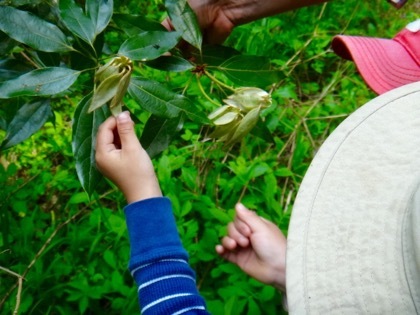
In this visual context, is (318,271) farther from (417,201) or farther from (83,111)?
(83,111)

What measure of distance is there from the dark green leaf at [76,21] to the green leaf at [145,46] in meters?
0.05

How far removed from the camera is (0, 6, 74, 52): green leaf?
725 mm

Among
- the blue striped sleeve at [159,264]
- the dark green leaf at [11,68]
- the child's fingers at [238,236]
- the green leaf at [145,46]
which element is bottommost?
the child's fingers at [238,236]

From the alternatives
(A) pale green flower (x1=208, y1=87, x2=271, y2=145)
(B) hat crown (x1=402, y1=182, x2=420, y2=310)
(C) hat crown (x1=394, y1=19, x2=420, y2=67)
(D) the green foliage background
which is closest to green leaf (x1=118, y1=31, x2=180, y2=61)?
(A) pale green flower (x1=208, y1=87, x2=271, y2=145)

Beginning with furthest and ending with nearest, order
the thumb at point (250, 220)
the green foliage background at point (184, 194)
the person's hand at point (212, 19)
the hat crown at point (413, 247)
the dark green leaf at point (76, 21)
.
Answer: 1. the green foliage background at point (184, 194)
2. the thumb at point (250, 220)
3. the person's hand at point (212, 19)
4. the dark green leaf at point (76, 21)
5. the hat crown at point (413, 247)

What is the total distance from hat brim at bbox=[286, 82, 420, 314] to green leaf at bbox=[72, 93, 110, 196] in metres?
0.33

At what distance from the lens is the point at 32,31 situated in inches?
29.2

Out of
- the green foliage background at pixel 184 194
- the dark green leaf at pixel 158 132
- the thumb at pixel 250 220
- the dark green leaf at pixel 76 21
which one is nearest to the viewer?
the dark green leaf at pixel 76 21

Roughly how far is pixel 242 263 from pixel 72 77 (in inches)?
25.1

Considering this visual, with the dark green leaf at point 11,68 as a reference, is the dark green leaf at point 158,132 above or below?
below

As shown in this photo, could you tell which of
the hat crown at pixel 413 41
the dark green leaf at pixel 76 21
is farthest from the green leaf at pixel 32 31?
the hat crown at pixel 413 41

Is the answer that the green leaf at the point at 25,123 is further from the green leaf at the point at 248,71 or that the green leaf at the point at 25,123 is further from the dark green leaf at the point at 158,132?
the green leaf at the point at 248,71

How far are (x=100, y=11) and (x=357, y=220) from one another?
512 mm

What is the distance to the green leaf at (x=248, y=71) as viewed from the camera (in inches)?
35.7
